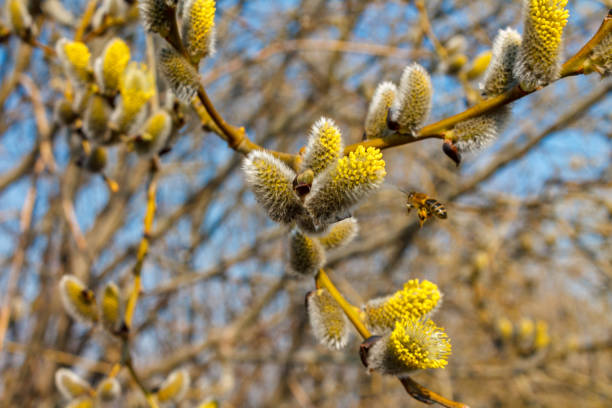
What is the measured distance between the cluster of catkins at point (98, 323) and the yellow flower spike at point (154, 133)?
0.35m

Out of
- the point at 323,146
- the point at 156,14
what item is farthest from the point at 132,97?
the point at 323,146

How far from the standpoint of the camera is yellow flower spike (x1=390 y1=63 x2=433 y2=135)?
2.70ft

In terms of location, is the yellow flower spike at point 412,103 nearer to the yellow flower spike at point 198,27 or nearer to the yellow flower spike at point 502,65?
the yellow flower spike at point 502,65

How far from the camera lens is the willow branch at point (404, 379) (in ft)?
2.58

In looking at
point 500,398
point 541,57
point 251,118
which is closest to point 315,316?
point 541,57

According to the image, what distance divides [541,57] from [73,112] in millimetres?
1170

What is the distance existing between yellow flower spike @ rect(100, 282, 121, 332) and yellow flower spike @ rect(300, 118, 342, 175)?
72 cm

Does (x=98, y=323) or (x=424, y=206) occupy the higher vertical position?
(x=424, y=206)

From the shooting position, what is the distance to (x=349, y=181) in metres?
0.69

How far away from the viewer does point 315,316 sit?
876 millimetres

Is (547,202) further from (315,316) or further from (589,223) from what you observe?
(315,316)

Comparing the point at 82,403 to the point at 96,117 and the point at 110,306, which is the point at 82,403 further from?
the point at 96,117

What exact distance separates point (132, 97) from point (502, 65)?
2.78 feet

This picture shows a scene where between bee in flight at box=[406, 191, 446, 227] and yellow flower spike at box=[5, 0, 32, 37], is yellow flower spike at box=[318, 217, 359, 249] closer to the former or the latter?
bee in flight at box=[406, 191, 446, 227]
